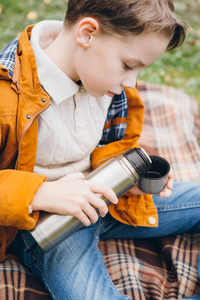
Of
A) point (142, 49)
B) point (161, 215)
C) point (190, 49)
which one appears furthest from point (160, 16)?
point (190, 49)

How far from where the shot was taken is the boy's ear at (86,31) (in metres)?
1.16

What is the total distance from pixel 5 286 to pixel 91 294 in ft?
1.05

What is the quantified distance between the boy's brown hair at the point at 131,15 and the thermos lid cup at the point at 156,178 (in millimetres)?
→ 455

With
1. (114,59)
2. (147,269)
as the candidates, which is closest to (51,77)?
(114,59)

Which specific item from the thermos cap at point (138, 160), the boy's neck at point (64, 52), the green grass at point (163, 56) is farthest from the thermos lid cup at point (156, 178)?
the green grass at point (163, 56)

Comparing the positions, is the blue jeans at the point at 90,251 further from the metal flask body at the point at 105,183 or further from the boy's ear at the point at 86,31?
the boy's ear at the point at 86,31

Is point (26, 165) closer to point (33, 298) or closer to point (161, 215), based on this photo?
point (33, 298)

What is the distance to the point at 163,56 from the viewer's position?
319 cm

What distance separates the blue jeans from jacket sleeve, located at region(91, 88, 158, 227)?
0.09 meters

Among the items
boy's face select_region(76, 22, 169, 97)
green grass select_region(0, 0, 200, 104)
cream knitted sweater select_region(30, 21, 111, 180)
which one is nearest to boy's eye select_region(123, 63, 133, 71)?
boy's face select_region(76, 22, 169, 97)

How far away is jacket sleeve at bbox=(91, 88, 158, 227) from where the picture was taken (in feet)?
4.97

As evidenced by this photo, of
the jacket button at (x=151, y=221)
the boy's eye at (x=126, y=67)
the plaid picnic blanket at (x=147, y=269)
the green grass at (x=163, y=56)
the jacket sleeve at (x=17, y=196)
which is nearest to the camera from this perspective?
the jacket sleeve at (x=17, y=196)

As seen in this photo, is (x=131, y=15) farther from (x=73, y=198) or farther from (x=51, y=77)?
(x=73, y=198)

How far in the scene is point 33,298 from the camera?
1.34 meters
